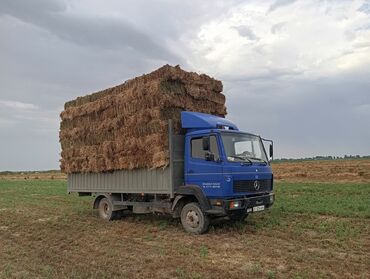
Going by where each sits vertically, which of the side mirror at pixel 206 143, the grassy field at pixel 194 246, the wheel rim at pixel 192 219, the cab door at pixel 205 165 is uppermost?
the side mirror at pixel 206 143

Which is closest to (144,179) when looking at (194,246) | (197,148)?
(197,148)

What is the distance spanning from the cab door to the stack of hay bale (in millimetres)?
725

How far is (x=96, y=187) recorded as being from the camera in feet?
49.1

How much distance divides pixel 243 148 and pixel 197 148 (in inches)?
51.2

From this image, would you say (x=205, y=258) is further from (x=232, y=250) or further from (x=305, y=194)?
(x=305, y=194)

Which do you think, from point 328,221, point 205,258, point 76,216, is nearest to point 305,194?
point 328,221

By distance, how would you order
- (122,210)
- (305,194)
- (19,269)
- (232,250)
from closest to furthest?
(19,269), (232,250), (122,210), (305,194)

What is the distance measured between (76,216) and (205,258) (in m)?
8.21

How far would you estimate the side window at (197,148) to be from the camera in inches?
451

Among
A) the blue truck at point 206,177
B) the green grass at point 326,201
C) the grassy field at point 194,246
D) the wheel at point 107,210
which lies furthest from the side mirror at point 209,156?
the green grass at point 326,201

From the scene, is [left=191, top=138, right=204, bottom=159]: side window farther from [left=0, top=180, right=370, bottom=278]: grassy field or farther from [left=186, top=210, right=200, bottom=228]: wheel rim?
[left=0, top=180, right=370, bottom=278]: grassy field

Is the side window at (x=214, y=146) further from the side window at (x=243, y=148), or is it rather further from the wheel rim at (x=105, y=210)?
the wheel rim at (x=105, y=210)

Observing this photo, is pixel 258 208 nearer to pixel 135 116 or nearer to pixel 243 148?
pixel 243 148

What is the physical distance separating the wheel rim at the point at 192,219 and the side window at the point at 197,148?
1.56m
